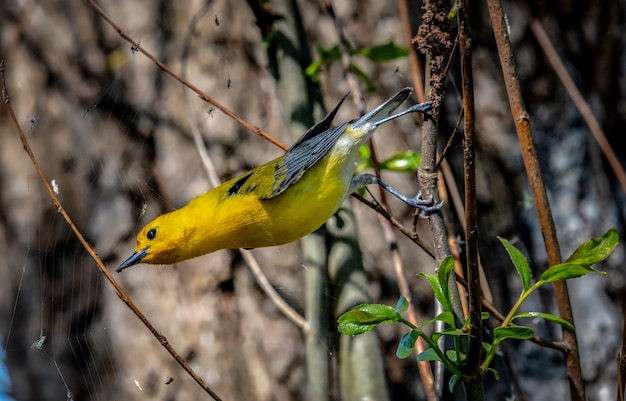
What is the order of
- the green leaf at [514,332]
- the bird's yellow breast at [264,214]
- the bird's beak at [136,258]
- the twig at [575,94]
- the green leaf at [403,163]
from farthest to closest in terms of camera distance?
the twig at [575,94] → the green leaf at [403,163] → the bird's yellow breast at [264,214] → the bird's beak at [136,258] → the green leaf at [514,332]

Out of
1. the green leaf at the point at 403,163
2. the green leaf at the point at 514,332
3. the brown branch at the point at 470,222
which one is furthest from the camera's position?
the green leaf at the point at 403,163

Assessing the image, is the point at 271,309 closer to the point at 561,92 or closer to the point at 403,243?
the point at 403,243

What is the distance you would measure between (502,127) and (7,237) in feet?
6.73

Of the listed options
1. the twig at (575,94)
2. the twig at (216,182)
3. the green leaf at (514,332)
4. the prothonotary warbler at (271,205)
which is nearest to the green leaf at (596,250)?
the green leaf at (514,332)

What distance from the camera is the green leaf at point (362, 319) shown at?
3.74 feet

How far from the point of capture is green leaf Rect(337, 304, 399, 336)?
1139mm

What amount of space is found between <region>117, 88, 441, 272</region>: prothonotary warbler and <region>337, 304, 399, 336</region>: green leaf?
49cm

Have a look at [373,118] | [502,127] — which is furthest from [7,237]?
[502,127]

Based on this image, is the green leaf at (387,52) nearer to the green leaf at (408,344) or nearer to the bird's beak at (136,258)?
the bird's beak at (136,258)

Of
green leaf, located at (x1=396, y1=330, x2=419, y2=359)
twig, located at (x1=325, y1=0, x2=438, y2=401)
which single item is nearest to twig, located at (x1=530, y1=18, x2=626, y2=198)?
twig, located at (x1=325, y1=0, x2=438, y2=401)

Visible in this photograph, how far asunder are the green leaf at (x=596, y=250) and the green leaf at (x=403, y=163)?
0.69 meters

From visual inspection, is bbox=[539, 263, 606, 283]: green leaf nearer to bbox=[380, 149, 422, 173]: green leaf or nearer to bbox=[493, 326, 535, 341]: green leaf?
bbox=[493, 326, 535, 341]: green leaf

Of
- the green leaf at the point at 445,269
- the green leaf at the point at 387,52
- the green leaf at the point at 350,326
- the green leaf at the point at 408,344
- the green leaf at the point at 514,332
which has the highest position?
the green leaf at the point at 387,52

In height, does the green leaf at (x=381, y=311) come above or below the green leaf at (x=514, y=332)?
above
